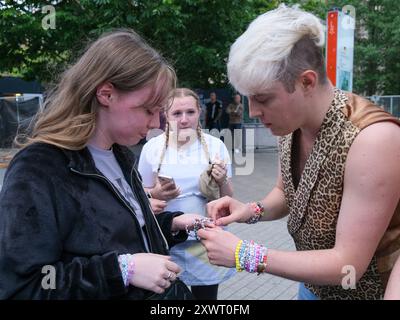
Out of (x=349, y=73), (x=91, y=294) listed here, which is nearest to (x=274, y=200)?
(x=91, y=294)

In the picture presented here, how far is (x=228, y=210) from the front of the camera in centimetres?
204

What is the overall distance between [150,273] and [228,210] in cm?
69

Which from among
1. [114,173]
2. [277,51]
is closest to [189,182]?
[114,173]

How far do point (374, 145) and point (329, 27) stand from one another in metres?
5.36

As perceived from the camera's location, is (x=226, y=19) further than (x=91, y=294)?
Yes

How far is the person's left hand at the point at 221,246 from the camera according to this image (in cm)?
157

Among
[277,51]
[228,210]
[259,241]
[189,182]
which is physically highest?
[277,51]

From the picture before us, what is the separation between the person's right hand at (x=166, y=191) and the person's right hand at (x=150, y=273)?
3.28 feet

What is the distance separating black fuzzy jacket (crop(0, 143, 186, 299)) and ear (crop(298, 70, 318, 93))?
2.45ft

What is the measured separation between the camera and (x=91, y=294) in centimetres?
134

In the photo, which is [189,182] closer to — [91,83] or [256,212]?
[256,212]

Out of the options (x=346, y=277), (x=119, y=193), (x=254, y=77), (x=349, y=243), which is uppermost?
(x=254, y=77)

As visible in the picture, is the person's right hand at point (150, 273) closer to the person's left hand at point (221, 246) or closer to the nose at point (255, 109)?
the person's left hand at point (221, 246)

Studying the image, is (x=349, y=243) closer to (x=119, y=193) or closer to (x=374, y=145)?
(x=374, y=145)
